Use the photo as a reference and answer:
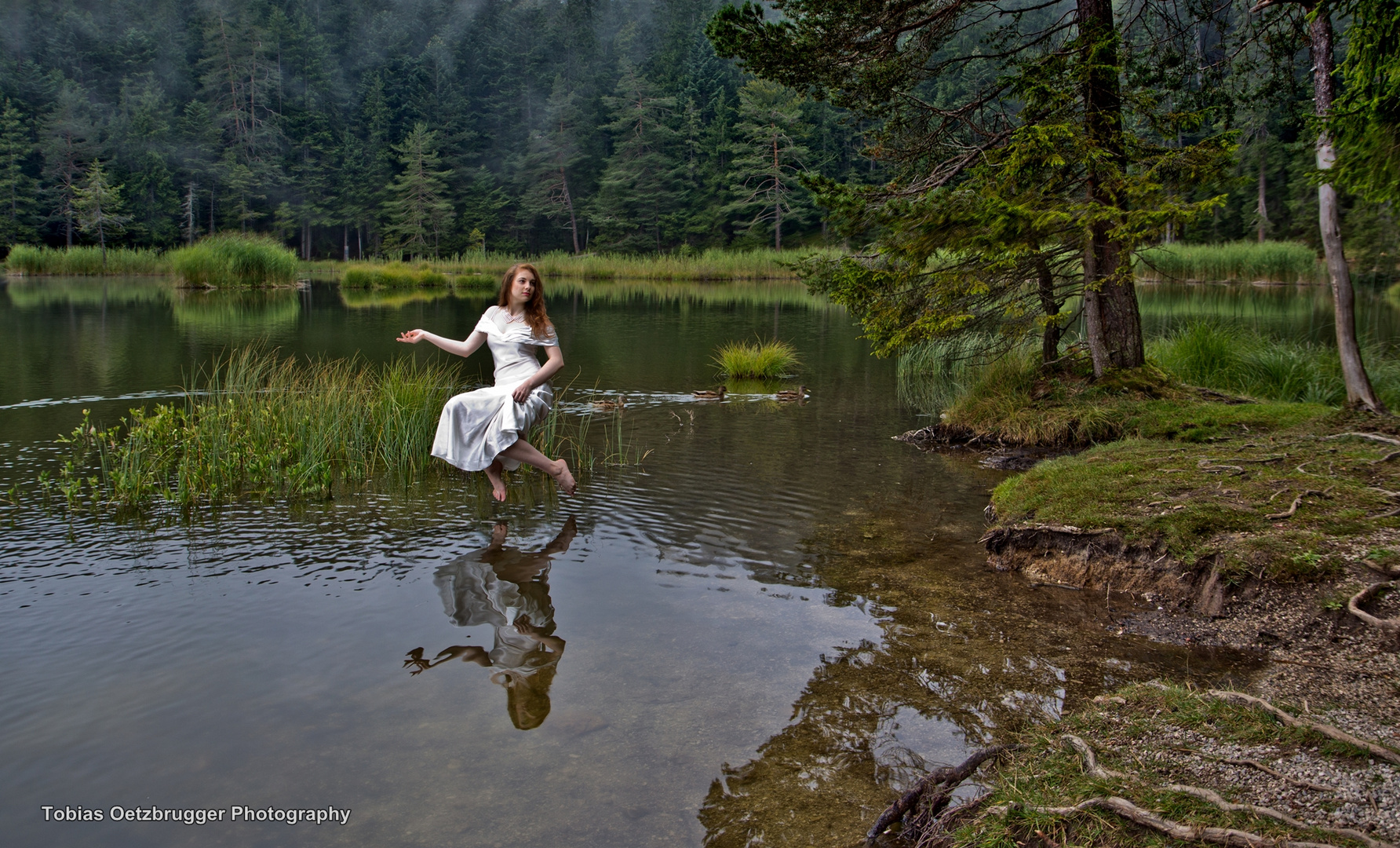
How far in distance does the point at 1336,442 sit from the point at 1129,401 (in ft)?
8.19

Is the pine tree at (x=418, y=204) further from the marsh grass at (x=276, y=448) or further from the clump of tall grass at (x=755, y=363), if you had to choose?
the marsh grass at (x=276, y=448)

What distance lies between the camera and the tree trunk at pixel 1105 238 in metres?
8.44

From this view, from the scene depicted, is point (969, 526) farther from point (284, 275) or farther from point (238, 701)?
point (284, 275)

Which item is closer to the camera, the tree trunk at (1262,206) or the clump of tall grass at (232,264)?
the clump of tall grass at (232,264)

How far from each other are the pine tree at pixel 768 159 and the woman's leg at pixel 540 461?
55.1 metres

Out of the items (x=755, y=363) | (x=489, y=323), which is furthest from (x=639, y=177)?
(x=489, y=323)

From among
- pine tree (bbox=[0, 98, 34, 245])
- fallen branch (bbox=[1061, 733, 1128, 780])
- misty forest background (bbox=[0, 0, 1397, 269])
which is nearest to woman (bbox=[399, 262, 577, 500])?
fallen branch (bbox=[1061, 733, 1128, 780])

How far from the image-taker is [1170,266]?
120ft

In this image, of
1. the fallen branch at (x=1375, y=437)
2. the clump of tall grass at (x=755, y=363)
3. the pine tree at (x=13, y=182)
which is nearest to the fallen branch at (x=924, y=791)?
the fallen branch at (x=1375, y=437)

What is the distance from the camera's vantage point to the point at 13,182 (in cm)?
5409

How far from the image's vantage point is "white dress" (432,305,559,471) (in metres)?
6.73

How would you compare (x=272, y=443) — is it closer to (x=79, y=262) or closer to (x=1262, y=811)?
(x=1262, y=811)

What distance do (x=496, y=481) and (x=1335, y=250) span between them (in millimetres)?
6750

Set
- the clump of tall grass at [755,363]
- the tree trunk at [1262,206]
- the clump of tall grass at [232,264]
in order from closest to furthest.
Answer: the clump of tall grass at [755,363], the clump of tall grass at [232,264], the tree trunk at [1262,206]
